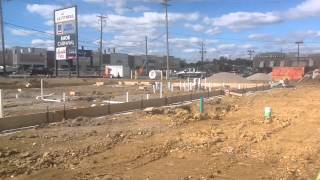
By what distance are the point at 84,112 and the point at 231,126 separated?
6.38 m

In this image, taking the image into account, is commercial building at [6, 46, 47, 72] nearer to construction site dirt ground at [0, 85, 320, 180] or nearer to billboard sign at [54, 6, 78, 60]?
billboard sign at [54, 6, 78, 60]

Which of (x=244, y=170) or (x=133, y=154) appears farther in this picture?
(x=133, y=154)

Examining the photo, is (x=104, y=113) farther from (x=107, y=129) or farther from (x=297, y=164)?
(x=297, y=164)

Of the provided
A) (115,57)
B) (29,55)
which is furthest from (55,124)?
(115,57)

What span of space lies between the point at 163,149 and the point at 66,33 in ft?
164

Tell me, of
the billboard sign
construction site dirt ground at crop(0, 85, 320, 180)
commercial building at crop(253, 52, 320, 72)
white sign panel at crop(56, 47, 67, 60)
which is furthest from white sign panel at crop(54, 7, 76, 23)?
commercial building at crop(253, 52, 320, 72)

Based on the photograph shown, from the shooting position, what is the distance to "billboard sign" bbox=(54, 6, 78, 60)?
60.2 meters

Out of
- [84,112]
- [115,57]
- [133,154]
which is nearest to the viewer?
[133,154]

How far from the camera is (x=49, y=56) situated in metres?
134

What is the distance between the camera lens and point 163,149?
13.0 m

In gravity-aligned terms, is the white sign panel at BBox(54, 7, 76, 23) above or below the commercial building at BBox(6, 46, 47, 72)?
above

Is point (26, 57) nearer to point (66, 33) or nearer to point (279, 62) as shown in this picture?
point (279, 62)

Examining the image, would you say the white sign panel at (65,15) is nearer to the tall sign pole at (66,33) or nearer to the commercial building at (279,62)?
the tall sign pole at (66,33)

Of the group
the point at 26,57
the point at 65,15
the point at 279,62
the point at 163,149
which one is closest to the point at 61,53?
the point at 65,15
